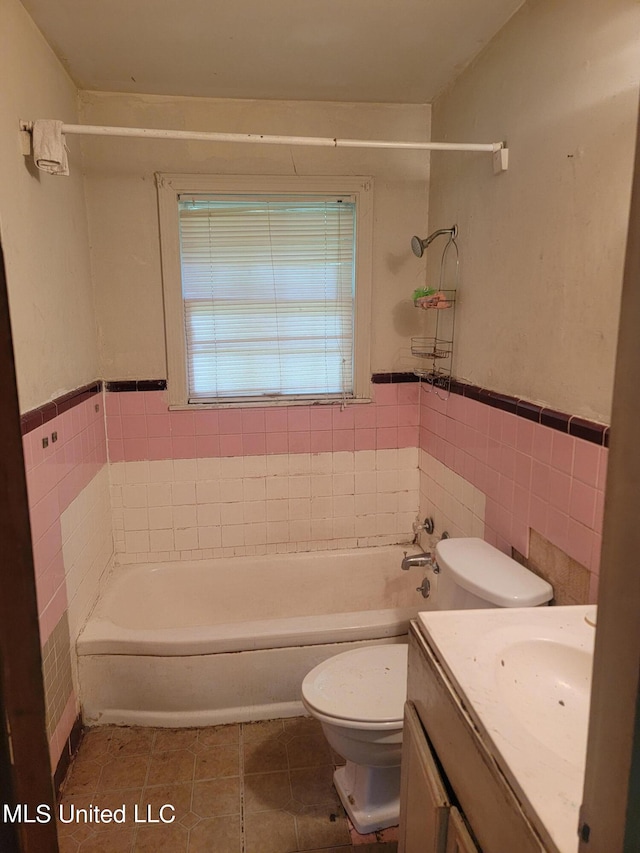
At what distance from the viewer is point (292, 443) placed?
2713 millimetres

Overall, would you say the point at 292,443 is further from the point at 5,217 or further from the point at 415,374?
the point at 5,217

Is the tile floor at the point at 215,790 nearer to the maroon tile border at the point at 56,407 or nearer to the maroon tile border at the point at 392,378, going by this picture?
the maroon tile border at the point at 56,407

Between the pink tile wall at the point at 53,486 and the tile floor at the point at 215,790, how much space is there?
56 cm

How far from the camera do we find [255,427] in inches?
105

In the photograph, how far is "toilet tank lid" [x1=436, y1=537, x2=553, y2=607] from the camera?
153 cm

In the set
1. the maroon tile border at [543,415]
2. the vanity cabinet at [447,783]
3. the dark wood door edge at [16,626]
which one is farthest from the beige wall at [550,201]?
the dark wood door edge at [16,626]

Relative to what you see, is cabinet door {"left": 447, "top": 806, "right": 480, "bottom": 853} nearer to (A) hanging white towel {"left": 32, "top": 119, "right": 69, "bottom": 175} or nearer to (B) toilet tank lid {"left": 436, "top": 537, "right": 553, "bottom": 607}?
(B) toilet tank lid {"left": 436, "top": 537, "right": 553, "bottom": 607}

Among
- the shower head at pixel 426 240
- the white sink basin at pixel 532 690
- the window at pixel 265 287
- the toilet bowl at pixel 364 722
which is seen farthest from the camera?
the window at pixel 265 287

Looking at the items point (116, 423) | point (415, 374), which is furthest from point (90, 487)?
point (415, 374)

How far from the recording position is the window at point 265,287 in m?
2.51

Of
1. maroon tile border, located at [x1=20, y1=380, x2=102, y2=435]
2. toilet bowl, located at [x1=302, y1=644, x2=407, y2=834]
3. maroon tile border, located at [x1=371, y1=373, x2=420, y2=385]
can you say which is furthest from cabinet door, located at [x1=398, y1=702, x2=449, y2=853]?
maroon tile border, located at [x1=371, y1=373, x2=420, y2=385]

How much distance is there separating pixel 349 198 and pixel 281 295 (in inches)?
21.6

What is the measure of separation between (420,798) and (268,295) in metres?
2.11

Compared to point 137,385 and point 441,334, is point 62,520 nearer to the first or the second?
point 137,385
